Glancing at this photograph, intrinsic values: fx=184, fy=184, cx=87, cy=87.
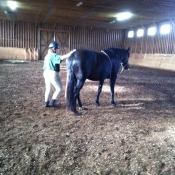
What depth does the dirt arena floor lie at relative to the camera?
2.76 m

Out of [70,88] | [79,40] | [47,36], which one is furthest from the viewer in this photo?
[79,40]

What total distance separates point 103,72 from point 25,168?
12.0ft

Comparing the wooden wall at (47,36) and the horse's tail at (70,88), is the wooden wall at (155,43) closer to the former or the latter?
the wooden wall at (47,36)

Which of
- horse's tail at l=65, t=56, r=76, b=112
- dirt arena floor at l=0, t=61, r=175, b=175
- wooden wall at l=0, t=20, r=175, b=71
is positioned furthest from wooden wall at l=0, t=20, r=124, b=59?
horse's tail at l=65, t=56, r=76, b=112

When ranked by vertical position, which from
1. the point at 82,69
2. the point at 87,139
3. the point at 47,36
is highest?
the point at 47,36

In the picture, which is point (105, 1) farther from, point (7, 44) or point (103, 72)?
point (7, 44)

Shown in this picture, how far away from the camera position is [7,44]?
944 inches

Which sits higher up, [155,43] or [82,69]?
[155,43]

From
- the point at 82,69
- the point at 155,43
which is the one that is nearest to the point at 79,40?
the point at 155,43

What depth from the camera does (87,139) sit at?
3.67 m

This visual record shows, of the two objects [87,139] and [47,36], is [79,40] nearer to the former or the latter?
[47,36]

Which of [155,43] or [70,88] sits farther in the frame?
[155,43]

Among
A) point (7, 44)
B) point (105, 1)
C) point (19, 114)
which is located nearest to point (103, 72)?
point (19, 114)

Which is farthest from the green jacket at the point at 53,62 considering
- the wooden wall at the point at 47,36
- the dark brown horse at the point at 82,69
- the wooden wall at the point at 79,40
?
the wooden wall at the point at 47,36
